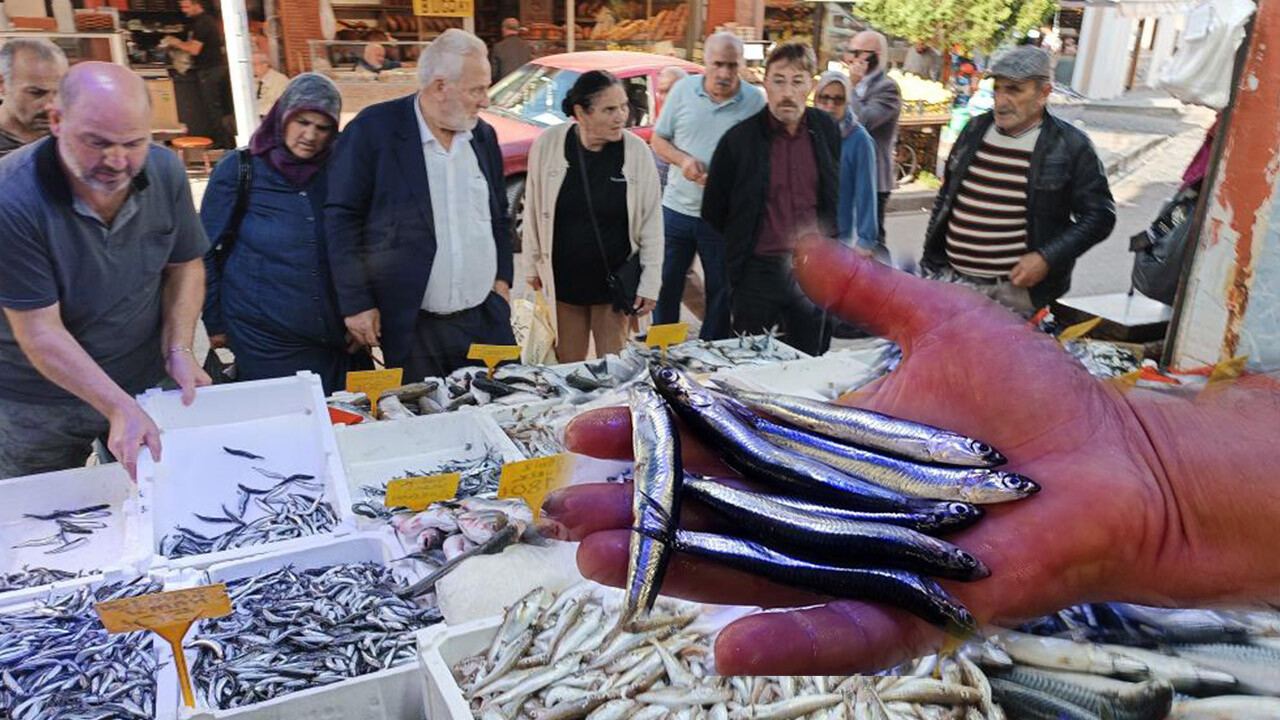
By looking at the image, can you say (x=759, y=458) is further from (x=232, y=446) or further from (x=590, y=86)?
(x=590, y=86)

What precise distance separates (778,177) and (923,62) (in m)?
10.8

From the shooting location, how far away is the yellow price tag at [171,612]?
77.7 inches

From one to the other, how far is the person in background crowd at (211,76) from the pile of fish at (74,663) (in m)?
7.84

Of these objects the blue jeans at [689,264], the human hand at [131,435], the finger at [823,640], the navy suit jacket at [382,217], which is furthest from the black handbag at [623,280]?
the finger at [823,640]

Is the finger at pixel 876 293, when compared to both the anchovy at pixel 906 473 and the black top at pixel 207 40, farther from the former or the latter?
the black top at pixel 207 40

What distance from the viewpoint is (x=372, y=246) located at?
3.97m

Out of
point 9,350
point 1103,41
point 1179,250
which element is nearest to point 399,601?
point 9,350

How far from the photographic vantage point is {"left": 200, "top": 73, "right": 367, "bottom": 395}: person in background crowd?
385 cm

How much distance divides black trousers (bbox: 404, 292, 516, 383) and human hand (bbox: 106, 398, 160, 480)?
1398 millimetres

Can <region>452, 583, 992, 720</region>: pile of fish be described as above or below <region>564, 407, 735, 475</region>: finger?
below

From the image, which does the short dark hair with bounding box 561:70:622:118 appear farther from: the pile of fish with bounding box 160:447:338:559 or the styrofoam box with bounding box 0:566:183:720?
the styrofoam box with bounding box 0:566:183:720

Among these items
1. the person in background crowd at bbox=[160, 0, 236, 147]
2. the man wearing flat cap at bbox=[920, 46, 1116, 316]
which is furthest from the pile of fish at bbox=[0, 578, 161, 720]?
the person in background crowd at bbox=[160, 0, 236, 147]

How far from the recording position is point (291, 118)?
381cm

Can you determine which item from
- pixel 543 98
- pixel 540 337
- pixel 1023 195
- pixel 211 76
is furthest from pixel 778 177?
pixel 211 76
